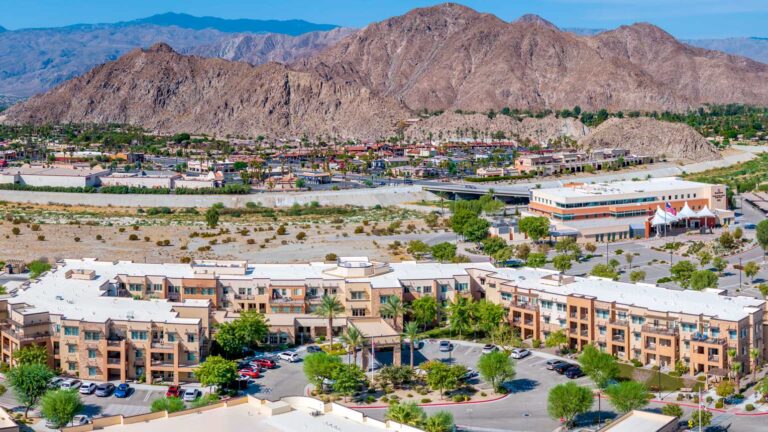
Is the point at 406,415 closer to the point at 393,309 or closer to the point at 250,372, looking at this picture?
the point at 250,372

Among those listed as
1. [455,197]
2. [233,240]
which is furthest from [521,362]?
[455,197]

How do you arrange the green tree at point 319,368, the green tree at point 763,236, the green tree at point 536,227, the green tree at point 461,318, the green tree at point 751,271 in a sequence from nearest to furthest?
1. the green tree at point 319,368
2. the green tree at point 461,318
3. the green tree at point 751,271
4. the green tree at point 763,236
5. the green tree at point 536,227

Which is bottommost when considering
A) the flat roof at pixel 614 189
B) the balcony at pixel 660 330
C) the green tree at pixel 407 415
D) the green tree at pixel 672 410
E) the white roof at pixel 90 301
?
the green tree at pixel 672 410

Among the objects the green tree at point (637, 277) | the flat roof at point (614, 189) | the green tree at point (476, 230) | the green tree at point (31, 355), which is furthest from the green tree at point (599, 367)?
the flat roof at point (614, 189)

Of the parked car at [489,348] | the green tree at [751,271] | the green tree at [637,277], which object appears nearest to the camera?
the parked car at [489,348]

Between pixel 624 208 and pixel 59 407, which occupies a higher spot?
pixel 624 208

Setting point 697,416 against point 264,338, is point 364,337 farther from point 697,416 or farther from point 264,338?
point 697,416

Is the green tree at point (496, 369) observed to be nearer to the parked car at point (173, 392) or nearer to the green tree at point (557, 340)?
the green tree at point (557, 340)

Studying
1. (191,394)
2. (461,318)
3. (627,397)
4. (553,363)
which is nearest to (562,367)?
(553,363)
